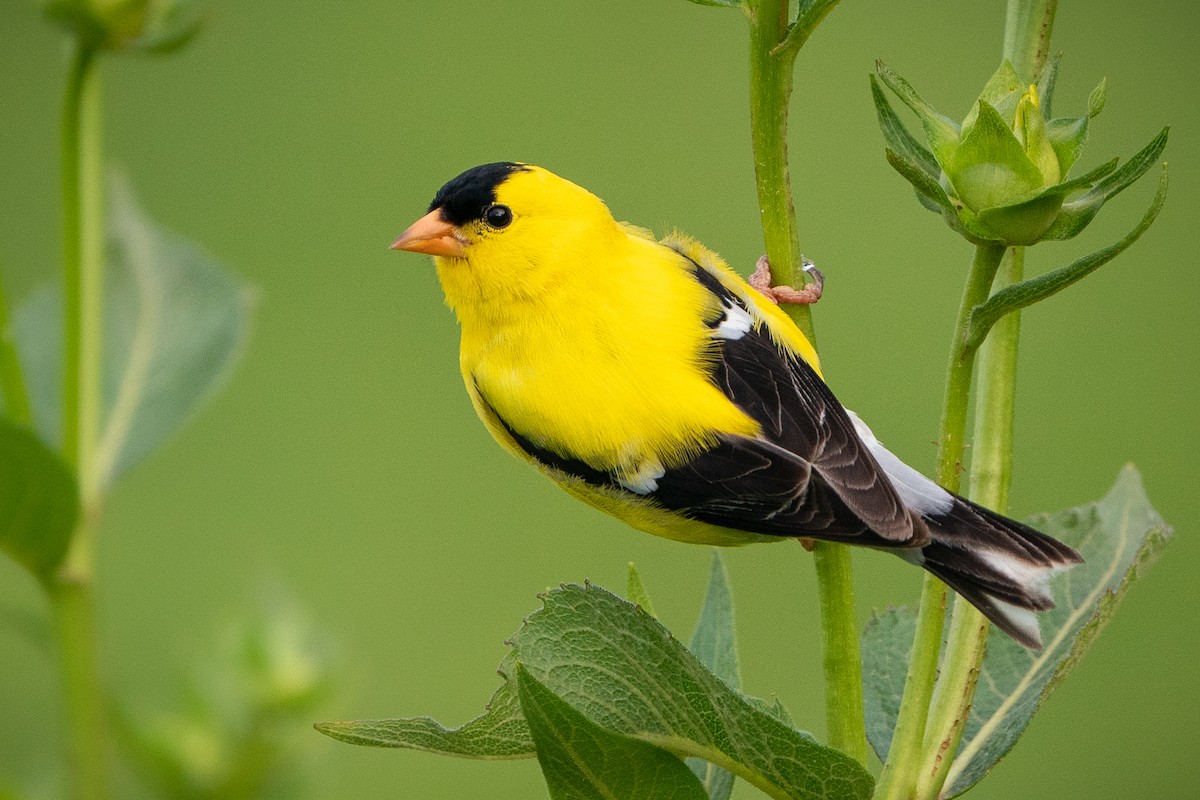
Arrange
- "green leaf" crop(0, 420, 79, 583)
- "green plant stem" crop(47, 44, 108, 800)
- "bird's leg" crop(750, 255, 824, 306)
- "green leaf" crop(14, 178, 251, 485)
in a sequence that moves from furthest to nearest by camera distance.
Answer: "green leaf" crop(14, 178, 251, 485) < "green plant stem" crop(47, 44, 108, 800) < "green leaf" crop(0, 420, 79, 583) < "bird's leg" crop(750, 255, 824, 306)

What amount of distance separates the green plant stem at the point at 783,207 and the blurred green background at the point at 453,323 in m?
2.79

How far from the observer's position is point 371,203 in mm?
5539

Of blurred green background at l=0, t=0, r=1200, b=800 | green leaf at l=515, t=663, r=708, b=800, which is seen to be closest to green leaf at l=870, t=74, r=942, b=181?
green leaf at l=515, t=663, r=708, b=800

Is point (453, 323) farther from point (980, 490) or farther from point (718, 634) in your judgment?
point (980, 490)

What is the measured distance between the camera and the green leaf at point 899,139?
3.56ft

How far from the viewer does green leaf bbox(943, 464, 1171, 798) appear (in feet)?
3.69

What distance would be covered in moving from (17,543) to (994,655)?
940mm

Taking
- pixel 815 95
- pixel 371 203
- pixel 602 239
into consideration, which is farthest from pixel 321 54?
pixel 602 239

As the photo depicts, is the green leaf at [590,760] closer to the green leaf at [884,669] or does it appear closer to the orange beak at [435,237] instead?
the green leaf at [884,669]

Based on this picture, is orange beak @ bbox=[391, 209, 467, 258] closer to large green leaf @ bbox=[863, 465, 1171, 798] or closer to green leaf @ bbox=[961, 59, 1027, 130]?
large green leaf @ bbox=[863, 465, 1171, 798]

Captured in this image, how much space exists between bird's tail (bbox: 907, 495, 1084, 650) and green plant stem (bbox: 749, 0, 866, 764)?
125 mm

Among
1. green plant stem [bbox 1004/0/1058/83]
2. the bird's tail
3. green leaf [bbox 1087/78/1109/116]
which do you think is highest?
green plant stem [bbox 1004/0/1058/83]

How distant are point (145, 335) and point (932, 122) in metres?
1.17

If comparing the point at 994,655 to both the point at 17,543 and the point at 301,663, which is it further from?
the point at 17,543
